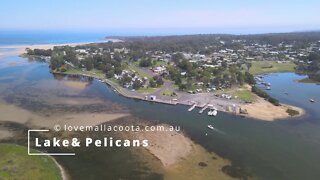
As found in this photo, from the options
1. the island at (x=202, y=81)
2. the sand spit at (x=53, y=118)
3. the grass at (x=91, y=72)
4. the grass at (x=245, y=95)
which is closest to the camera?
the sand spit at (x=53, y=118)

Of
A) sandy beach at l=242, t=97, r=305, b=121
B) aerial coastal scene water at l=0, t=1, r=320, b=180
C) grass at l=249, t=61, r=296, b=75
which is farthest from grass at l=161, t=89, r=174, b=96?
grass at l=249, t=61, r=296, b=75

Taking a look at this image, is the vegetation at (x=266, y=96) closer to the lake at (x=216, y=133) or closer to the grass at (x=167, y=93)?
the lake at (x=216, y=133)

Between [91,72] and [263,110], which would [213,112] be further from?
[91,72]

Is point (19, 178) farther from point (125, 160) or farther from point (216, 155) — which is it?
point (216, 155)

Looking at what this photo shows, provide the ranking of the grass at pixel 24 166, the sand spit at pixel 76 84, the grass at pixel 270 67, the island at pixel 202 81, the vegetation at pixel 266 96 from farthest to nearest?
the grass at pixel 270 67 → the sand spit at pixel 76 84 → the vegetation at pixel 266 96 → the island at pixel 202 81 → the grass at pixel 24 166

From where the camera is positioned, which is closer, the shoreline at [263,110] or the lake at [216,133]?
the lake at [216,133]

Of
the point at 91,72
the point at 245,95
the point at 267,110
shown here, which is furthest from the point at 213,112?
the point at 91,72

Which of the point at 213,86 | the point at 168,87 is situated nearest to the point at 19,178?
the point at 168,87

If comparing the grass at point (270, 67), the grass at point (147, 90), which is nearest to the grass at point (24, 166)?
the grass at point (147, 90)
